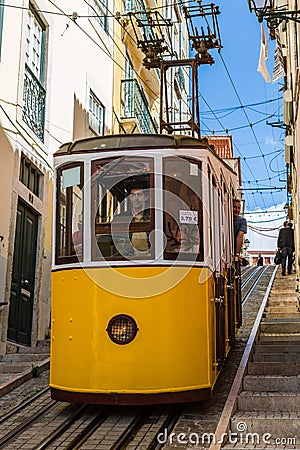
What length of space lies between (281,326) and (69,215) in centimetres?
463

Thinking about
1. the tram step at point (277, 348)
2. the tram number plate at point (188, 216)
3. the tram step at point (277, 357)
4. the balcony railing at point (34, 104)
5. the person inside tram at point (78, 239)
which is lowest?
the tram step at point (277, 357)

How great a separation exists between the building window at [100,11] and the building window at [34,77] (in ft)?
10.6

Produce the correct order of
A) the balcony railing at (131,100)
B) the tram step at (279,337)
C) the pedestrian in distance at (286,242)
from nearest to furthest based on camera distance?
the tram step at (279,337), the pedestrian in distance at (286,242), the balcony railing at (131,100)

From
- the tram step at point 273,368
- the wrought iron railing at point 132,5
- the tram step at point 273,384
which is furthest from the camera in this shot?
the wrought iron railing at point 132,5

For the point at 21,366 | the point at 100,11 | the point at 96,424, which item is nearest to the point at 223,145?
the point at 100,11

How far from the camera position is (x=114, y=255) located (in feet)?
20.4

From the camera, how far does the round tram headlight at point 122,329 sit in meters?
5.99

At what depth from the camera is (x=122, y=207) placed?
6.44 m

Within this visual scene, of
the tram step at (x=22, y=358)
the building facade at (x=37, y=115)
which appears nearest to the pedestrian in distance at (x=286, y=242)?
the building facade at (x=37, y=115)

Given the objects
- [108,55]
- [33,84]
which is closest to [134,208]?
[33,84]

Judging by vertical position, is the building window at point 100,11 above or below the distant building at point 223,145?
below

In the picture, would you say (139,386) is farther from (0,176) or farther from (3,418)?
(0,176)

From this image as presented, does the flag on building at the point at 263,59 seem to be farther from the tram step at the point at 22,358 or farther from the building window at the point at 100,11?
the tram step at the point at 22,358

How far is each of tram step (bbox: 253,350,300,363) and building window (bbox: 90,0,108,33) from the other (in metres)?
9.92
